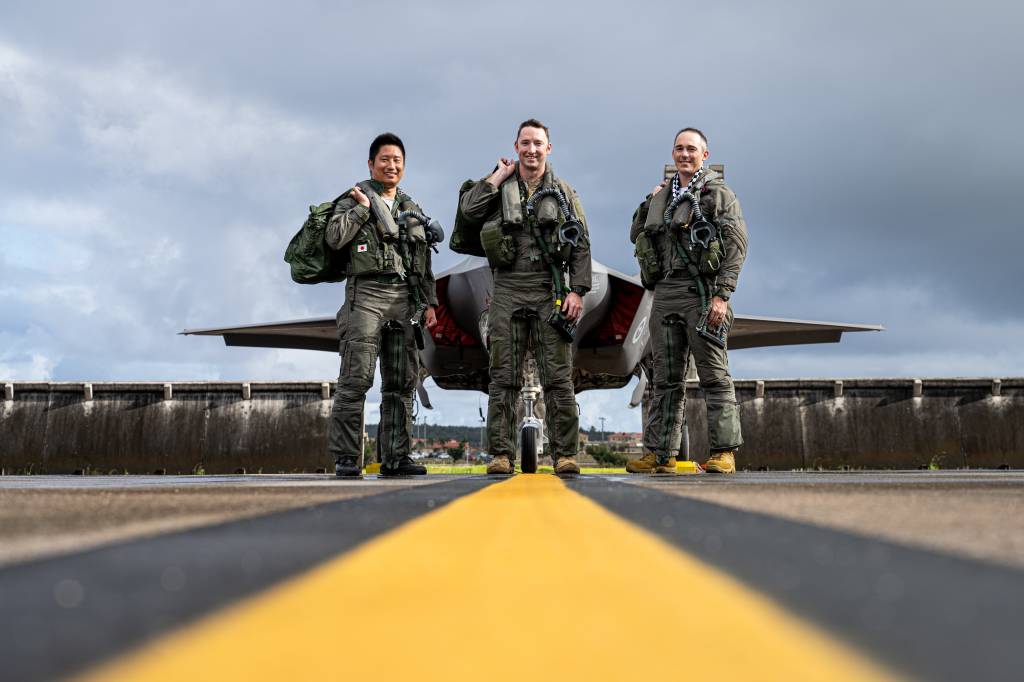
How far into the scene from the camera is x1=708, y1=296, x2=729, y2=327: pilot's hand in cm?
445

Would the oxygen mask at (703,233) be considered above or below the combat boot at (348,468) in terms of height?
above

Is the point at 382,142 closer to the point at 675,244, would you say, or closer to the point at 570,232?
the point at 570,232

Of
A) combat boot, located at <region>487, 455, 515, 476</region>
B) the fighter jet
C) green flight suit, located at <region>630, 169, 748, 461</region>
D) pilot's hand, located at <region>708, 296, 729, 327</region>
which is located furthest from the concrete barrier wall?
combat boot, located at <region>487, 455, 515, 476</region>

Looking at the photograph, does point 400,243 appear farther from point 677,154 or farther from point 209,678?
point 209,678

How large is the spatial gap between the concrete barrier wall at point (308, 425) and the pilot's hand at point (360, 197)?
10.2 meters

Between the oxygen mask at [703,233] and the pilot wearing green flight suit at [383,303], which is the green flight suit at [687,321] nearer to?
the oxygen mask at [703,233]

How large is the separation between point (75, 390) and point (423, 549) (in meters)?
16.1

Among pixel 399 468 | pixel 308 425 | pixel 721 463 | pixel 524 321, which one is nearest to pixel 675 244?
pixel 524 321

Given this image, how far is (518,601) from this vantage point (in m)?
0.55

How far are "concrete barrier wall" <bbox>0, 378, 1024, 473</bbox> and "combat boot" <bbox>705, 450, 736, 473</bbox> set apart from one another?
9.64 meters

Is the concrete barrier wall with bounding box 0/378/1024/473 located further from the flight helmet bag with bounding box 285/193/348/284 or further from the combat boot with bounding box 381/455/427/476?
the flight helmet bag with bounding box 285/193/348/284

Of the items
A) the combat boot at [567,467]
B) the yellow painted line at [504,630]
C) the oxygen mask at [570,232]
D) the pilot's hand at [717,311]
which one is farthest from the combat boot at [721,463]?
the yellow painted line at [504,630]

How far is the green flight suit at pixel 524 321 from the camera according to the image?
14.1 ft

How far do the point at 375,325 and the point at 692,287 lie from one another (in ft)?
6.59
